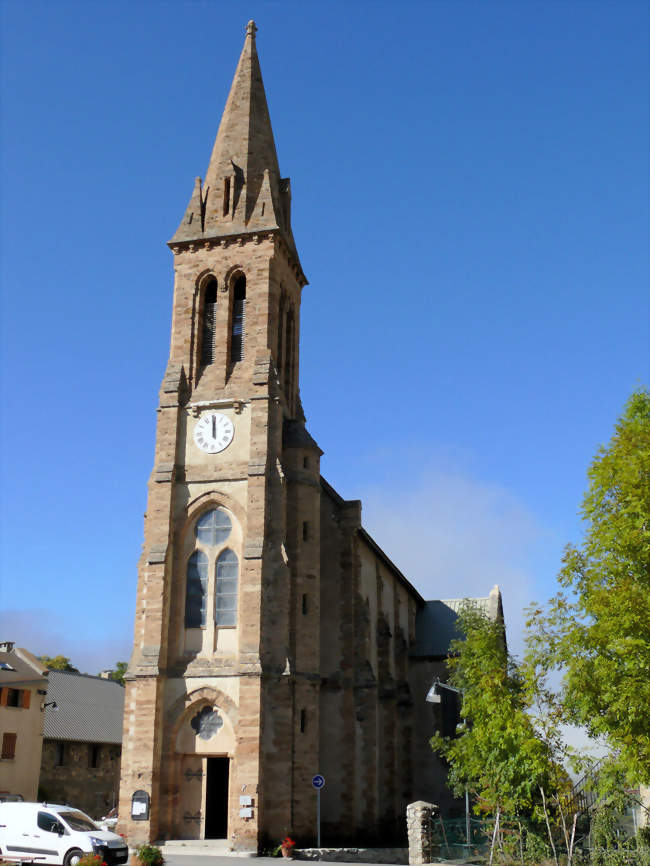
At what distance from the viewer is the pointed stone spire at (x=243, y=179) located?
127ft

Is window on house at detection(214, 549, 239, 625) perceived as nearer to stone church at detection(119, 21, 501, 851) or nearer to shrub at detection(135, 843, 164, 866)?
stone church at detection(119, 21, 501, 851)

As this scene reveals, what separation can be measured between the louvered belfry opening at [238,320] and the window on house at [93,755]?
86.2ft

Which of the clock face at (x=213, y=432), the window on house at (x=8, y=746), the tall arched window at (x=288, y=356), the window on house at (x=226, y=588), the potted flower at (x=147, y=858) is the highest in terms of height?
the tall arched window at (x=288, y=356)

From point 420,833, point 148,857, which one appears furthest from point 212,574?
point 148,857

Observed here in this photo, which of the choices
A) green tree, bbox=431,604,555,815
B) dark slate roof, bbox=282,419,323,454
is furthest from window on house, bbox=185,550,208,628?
green tree, bbox=431,604,555,815

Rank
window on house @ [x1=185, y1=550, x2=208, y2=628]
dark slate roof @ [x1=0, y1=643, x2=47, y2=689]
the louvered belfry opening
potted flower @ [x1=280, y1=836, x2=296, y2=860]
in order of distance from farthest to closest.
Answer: dark slate roof @ [x1=0, y1=643, x2=47, y2=689] → the louvered belfry opening → window on house @ [x1=185, y1=550, x2=208, y2=628] → potted flower @ [x1=280, y1=836, x2=296, y2=860]

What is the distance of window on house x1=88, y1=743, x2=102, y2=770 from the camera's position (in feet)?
167

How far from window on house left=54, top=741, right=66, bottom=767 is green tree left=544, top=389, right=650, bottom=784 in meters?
34.1

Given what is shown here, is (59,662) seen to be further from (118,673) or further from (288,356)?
(288,356)

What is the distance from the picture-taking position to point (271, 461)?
113ft

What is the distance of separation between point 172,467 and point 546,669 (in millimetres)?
16854

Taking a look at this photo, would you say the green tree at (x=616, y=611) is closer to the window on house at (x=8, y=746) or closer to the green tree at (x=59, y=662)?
the window on house at (x=8, y=746)

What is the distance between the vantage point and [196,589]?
33938 millimetres

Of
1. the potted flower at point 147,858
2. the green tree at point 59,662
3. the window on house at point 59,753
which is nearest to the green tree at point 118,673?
the green tree at point 59,662
